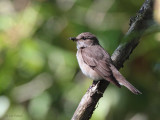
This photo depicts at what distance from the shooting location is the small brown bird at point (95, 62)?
3597 mm

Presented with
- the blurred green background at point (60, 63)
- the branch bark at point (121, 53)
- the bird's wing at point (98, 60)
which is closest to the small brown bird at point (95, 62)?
the bird's wing at point (98, 60)

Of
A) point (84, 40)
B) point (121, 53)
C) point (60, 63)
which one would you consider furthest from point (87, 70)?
point (121, 53)

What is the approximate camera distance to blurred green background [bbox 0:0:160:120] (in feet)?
13.8

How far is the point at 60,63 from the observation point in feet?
14.4

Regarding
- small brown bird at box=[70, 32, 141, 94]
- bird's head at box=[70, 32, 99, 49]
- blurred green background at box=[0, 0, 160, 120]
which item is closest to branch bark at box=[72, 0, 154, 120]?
small brown bird at box=[70, 32, 141, 94]

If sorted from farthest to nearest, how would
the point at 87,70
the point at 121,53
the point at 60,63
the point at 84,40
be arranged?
the point at 84,40 < the point at 60,63 < the point at 87,70 < the point at 121,53

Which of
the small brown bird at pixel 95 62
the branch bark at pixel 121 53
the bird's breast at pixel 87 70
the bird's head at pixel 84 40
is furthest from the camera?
the bird's head at pixel 84 40

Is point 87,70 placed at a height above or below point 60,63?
above

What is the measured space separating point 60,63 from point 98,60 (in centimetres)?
59

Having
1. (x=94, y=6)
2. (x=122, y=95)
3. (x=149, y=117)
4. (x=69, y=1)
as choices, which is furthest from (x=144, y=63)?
(x=69, y=1)

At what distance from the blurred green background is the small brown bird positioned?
128mm

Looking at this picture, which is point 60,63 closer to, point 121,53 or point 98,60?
point 98,60

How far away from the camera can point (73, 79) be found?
4.62m

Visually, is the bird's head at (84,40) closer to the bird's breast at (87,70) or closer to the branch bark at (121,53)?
the bird's breast at (87,70)
